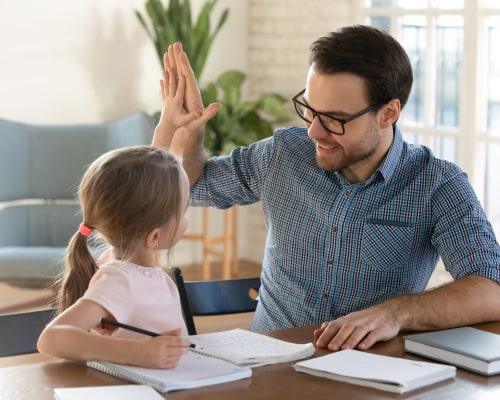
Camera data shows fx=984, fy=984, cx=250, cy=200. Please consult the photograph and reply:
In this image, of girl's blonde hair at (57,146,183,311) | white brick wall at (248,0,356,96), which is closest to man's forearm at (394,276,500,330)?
girl's blonde hair at (57,146,183,311)

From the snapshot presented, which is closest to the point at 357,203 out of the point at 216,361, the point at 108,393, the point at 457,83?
the point at 216,361

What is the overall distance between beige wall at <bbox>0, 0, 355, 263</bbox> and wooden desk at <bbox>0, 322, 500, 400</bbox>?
12.9 ft

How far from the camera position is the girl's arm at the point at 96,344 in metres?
1.74

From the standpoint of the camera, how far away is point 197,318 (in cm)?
518

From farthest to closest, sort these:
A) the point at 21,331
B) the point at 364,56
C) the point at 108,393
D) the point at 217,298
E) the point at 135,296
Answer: the point at 217,298
the point at 364,56
the point at 21,331
the point at 135,296
the point at 108,393

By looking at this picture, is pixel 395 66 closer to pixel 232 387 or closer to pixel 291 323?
pixel 291 323

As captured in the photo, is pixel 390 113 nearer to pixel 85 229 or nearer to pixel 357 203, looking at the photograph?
pixel 357 203

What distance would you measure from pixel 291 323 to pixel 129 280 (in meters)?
0.76

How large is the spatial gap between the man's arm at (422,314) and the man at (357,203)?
0.07m

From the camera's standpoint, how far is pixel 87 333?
5.78 ft

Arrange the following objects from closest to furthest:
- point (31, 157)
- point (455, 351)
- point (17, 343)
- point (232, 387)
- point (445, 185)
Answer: point (232, 387), point (455, 351), point (17, 343), point (445, 185), point (31, 157)

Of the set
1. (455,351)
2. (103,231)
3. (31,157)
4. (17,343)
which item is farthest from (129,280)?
(31,157)

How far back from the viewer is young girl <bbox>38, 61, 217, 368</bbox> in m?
1.75

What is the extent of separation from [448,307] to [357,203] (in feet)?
1.34
